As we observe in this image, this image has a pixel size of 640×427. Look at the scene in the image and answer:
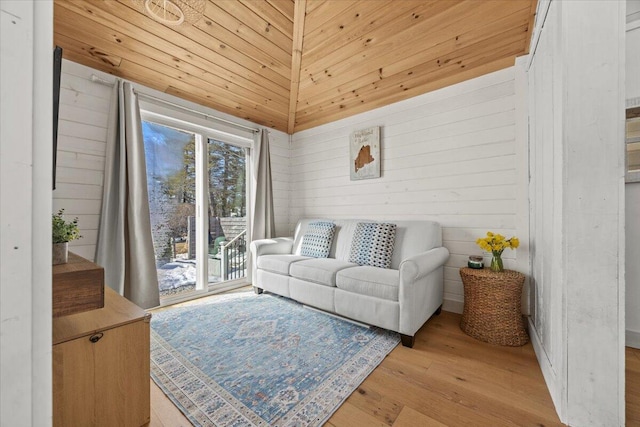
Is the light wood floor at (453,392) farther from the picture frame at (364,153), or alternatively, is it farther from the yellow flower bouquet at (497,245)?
the picture frame at (364,153)

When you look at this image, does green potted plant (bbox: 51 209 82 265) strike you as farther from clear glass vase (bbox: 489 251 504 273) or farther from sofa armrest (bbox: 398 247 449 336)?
clear glass vase (bbox: 489 251 504 273)

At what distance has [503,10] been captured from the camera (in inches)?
74.1

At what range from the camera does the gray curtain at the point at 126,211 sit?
2.27 m

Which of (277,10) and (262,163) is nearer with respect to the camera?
(277,10)

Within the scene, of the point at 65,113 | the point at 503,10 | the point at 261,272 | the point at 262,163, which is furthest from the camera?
the point at 262,163

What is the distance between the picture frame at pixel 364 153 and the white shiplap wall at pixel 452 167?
0.07 meters

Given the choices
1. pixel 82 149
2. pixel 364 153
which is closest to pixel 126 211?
pixel 82 149

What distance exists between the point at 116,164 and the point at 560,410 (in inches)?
136

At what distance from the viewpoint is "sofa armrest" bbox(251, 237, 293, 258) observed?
302cm

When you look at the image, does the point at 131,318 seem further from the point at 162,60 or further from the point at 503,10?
the point at 503,10

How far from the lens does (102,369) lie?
3.52 feet

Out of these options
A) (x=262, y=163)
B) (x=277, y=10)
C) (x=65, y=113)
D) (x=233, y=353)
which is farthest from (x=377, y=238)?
(x=65, y=113)

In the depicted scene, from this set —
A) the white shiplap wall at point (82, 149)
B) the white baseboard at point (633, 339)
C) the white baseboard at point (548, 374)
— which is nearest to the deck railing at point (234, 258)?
the white shiplap wall at point (82, 149)

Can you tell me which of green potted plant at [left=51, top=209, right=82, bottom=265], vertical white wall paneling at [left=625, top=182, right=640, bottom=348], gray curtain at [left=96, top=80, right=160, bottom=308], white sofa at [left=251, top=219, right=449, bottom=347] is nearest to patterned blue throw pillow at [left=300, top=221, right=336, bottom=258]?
white sofa at [left=251, top=219, right=449, bottom=347]
